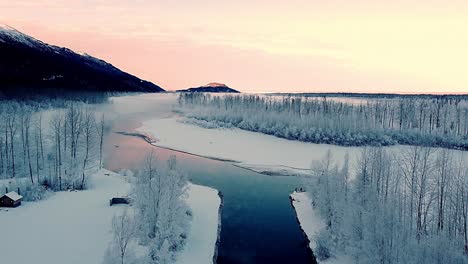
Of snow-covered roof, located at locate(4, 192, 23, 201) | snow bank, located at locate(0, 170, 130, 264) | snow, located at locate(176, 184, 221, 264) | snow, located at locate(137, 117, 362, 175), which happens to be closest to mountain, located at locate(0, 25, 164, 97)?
snow, located at locate(137, 117, 362, 175)

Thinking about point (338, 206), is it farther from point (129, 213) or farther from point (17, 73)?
point (17, 73)

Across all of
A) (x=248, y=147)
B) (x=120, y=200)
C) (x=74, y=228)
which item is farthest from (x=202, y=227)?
(x=248, y=147)

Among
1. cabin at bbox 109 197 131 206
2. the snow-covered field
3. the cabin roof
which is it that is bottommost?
the snow-covered field

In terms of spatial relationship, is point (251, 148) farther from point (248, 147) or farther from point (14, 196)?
point (14, 196)

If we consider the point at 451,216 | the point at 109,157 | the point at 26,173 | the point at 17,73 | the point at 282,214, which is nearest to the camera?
the point at 451,216

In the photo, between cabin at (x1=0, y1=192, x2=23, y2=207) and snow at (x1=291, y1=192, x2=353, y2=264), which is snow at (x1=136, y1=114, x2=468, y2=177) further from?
cabin at (x1=0, y1=192, x2=23, y2=207)

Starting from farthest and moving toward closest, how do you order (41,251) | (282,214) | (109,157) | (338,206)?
(109,157), (282,214), (338,206), (41,251)

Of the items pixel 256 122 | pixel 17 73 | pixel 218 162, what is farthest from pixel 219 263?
pixel 17 73
